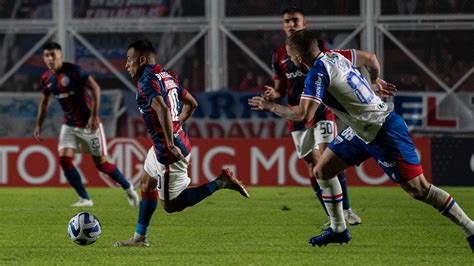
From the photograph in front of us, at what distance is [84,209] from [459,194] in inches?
217

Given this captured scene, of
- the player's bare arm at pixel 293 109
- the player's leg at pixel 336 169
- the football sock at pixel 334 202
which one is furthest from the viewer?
the football sock at pixel 334 202

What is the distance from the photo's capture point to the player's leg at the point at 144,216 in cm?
938

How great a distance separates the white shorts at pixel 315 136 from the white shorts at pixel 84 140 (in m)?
3.40

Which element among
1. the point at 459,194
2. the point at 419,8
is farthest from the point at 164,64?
the point at 459,194

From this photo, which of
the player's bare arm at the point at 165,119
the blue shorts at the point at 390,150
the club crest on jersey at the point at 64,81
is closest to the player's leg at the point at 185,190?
the player's bare arm at the point at 165,119

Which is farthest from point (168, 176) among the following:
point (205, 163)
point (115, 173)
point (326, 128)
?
point (205, 163)

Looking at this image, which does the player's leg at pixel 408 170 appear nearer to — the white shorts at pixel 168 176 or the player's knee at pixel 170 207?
the white shorts at pixel 168 176

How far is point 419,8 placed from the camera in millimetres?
19578

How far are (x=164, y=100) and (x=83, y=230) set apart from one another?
1.25 metres

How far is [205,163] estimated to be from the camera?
58.3 feet

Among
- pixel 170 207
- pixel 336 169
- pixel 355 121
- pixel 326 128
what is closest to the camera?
pixel 355 121

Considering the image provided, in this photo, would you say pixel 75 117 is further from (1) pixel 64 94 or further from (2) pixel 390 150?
(2) pixel 390 150

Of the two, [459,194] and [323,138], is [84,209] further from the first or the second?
[459,194]

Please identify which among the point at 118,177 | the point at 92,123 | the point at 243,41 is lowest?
the point at 118,177
